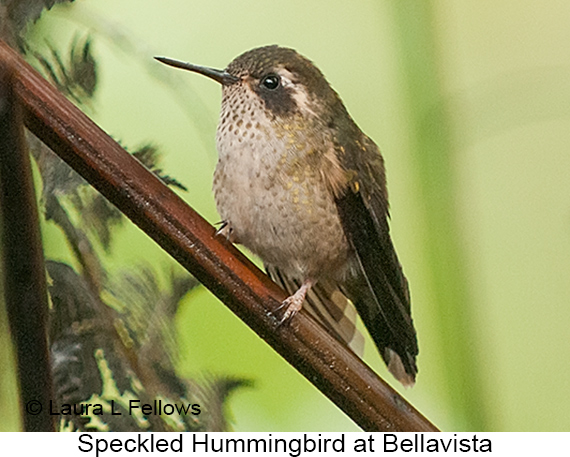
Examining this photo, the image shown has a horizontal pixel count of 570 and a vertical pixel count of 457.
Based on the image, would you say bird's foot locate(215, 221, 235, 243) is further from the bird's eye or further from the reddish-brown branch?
the reddish-brown branch

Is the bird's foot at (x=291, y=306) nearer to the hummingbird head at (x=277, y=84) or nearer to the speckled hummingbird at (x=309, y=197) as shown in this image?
the speckled hummingbird at (x=309, y=197)

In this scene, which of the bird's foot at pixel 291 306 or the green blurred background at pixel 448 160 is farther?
the green blurred background at pixel 448 160

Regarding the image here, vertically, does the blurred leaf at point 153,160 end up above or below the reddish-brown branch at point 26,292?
above

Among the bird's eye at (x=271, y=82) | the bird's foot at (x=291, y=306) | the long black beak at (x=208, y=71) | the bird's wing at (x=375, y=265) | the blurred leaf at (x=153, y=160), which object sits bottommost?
the bird's foot at (x=291, y=306)

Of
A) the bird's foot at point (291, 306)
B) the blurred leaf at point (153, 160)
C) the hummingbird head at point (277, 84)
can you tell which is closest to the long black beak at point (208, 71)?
the hummingbird head at point (277, 84)

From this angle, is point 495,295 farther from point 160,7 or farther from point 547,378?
point 160,7

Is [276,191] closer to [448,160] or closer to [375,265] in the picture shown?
[375,265]
